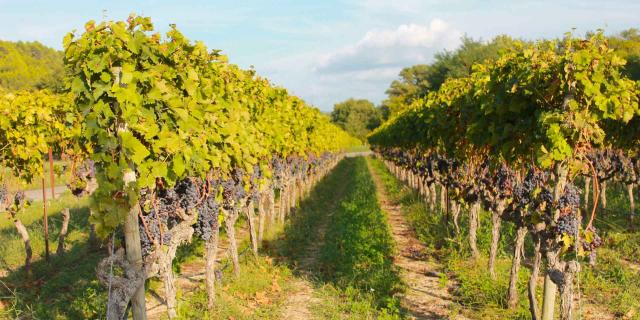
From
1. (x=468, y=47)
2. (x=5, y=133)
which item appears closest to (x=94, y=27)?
(x=5, y=133)

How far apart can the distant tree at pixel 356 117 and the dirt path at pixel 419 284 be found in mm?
94457

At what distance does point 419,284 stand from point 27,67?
284ft

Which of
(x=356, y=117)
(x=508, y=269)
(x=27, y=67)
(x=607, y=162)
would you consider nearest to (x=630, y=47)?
(x=607, y=162)

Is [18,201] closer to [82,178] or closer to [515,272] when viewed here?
[82,178]

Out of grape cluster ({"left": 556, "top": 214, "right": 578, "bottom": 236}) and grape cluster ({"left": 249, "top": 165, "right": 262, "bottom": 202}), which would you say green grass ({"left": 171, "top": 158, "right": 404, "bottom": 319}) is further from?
grape cluster ({"left": 556, "top": 214, "right": 578, "bottom": 236})

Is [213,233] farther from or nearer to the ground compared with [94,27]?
nearer to the ground

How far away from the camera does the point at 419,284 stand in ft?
28.8

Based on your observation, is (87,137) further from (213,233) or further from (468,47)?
(468,47)

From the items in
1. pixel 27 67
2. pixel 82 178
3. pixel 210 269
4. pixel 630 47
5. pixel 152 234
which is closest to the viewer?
pixel 152 234

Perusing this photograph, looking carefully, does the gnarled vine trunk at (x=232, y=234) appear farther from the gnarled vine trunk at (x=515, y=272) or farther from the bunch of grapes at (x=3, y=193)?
the gnarled vine trunk at (x=515, y=272)

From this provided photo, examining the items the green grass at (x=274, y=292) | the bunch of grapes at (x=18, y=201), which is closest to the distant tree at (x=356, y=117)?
the green grass at (x=274, y=292)

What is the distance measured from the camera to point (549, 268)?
207 inches

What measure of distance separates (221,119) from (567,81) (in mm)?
3732

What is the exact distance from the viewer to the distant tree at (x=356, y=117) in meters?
108
